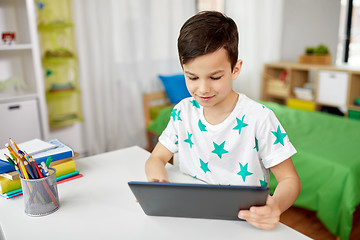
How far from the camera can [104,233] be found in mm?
807

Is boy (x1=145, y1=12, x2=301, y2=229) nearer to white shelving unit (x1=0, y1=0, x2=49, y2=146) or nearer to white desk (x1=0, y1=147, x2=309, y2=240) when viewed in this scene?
white desk (x1=0, y1=147, x2=309, y2=240)

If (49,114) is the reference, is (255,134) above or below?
above

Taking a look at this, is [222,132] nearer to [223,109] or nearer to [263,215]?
[223,109]

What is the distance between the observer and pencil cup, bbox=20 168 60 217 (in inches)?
34.7

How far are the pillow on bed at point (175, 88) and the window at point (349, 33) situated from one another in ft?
7.93

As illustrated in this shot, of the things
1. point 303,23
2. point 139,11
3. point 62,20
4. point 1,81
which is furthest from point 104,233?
point 303,23

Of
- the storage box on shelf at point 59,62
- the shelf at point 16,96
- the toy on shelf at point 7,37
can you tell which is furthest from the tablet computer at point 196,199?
the storage box on shelf at point 59,62

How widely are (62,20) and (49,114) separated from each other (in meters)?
0.79

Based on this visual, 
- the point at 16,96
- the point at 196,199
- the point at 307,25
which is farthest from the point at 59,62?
the point at 307,25

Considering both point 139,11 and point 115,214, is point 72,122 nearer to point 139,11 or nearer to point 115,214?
point 139,11

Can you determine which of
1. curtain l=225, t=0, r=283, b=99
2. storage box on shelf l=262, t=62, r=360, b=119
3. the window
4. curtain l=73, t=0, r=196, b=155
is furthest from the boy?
the window

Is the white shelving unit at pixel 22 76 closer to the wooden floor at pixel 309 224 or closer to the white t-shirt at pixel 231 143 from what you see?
the white t-shirt at pixel 231 143

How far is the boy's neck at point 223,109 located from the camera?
3.43 feet

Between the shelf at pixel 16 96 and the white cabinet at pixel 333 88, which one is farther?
the white cabinet at pixel 333 88
